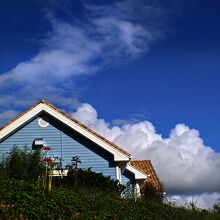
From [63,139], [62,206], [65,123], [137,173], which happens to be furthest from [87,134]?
[62,206]

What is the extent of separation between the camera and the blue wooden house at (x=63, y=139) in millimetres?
14812

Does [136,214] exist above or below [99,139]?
below

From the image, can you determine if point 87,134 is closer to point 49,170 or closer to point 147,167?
point 49,170

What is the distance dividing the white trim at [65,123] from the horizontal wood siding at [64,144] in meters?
0.55

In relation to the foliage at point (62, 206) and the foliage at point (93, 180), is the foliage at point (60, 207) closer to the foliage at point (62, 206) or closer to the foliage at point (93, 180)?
the foliage at point (62, 206)

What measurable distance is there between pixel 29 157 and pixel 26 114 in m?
3.79

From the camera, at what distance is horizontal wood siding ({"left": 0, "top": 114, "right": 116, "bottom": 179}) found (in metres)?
15.0

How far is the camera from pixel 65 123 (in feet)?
49.3

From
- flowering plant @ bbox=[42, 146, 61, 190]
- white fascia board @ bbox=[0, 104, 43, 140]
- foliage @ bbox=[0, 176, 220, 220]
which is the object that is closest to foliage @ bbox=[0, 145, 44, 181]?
flowering plant @ bbox=[42, 146, 61, 190]

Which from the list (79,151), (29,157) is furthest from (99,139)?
(29,157)

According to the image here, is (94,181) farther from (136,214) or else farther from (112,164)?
(136,214)

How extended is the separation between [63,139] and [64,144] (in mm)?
266

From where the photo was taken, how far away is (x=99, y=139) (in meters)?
14.8

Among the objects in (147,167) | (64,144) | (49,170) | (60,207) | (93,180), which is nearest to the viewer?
(60,207)
